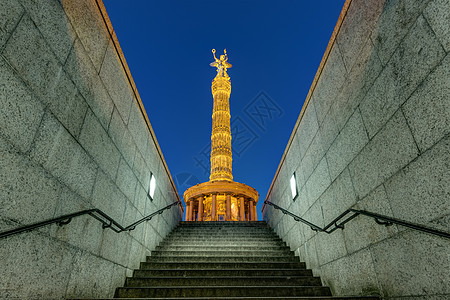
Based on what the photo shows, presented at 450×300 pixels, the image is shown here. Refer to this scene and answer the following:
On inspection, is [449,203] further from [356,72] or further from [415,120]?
[356,72]

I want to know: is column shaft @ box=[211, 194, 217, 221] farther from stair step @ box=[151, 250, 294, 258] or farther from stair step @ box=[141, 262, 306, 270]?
stair step @ box=[141, 262, 306, 270]

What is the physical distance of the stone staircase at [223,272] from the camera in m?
4.43

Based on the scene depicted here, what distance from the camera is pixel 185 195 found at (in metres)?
24.2

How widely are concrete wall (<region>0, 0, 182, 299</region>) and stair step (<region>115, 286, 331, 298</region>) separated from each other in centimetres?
64

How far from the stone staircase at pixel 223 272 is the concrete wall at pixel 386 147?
669 mm

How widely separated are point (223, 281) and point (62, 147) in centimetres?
382

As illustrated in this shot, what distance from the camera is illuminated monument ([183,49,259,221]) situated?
22406 mm

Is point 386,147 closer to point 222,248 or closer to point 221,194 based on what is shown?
point 222,248

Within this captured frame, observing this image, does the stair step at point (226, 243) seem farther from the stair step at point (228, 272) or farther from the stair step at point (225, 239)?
the stair step at point (228, 272)

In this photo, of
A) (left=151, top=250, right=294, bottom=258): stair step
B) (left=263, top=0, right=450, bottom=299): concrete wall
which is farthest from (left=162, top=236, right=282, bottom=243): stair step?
(left=263, top=0, right=450, bottom=299): concrete wall

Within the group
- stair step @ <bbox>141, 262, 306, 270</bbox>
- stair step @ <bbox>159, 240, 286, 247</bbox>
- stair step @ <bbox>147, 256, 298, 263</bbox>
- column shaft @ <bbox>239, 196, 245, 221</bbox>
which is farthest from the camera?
column shaft @ <bbox>239, 196, 245, 221</bbox>

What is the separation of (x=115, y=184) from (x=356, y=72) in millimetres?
4572

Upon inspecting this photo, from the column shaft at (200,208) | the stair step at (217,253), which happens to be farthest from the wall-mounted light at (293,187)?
the column shaft at (200,208)

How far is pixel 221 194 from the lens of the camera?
2288 centimetres
